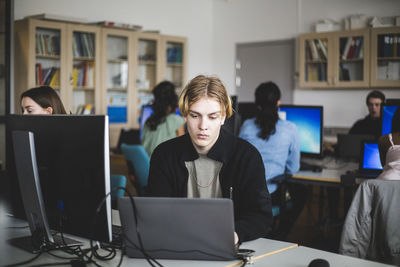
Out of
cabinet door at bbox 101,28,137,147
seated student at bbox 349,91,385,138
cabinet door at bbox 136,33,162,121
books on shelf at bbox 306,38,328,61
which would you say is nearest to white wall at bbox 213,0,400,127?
books on shelf at bbox 306,38,328,61

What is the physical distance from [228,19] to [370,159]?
4.58 m

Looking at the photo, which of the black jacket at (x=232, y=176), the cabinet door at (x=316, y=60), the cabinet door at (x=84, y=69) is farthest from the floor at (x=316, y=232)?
the cabinet door at (x=84, y=69)

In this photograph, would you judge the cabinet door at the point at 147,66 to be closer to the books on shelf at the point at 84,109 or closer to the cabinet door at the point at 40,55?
the books on shelf at the point at 84,109

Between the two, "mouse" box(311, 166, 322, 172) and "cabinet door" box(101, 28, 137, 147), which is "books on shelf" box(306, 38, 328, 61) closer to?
"cabinet door" box(101, 28, 137, 147)

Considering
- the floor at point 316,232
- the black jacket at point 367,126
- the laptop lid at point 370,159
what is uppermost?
the black jacket at point 367,126

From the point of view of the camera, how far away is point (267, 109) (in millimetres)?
3217

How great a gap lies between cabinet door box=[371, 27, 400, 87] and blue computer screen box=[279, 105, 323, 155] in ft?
7.48

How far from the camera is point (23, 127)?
1527mm

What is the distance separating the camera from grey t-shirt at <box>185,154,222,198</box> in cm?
178

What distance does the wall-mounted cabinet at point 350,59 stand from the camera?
5.40m

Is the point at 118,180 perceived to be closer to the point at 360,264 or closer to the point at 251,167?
the point at 251,167

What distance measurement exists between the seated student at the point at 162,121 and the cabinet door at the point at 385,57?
283 centimetres

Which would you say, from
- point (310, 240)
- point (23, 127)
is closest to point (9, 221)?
point (23, 127)

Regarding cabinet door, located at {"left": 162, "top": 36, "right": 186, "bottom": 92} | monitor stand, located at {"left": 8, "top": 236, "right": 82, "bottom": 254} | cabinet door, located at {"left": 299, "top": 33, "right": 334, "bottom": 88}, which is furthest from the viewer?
cabinet door, located at {"left": 162, "top": 36, "right": 186, "bottom": 92}
